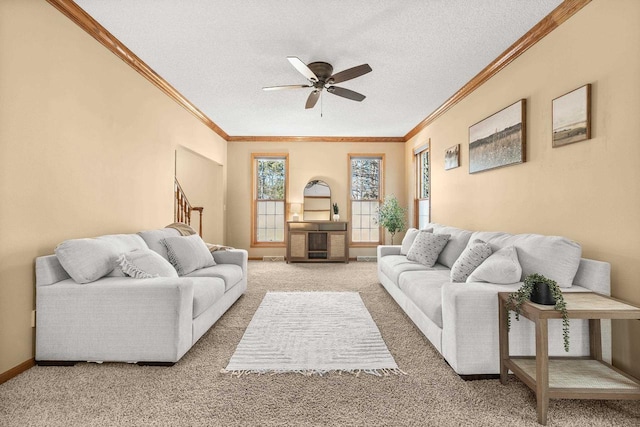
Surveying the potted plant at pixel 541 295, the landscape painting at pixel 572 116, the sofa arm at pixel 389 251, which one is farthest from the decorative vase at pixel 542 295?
the sofa arm at pixel 389 251

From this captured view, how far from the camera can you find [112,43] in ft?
10.7

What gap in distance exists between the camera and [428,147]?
6230 millimetres

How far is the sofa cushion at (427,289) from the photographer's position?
2.56m

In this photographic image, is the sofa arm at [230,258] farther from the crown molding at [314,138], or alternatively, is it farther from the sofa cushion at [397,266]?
the crown molding at [314,138]

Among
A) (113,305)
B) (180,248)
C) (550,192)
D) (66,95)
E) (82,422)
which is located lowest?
(82,422)

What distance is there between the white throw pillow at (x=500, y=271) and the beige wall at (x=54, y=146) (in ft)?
10.5

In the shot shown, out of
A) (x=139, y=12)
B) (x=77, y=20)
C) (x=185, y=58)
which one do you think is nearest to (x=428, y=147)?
(x=185, y=58)

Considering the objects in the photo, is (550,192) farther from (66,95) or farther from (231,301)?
(66,95)

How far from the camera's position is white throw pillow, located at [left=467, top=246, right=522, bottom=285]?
95.3 inches

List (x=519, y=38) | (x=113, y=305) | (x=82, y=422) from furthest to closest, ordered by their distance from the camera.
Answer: (x=519, y=38) < (x=113, y=305) < (x=82, y=422)

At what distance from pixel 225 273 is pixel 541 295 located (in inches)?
112

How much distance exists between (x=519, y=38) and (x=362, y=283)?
143 inches

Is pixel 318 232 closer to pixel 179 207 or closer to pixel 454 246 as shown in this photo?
pixel 179 207

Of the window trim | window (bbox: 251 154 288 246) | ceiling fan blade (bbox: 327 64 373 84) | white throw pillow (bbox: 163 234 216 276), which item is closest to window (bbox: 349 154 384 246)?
the window trim
